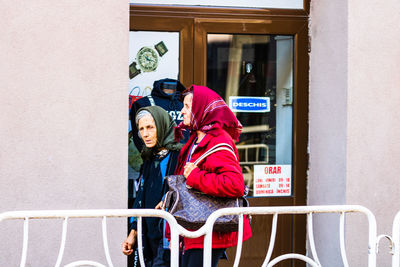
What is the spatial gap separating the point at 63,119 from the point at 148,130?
78 centimetres

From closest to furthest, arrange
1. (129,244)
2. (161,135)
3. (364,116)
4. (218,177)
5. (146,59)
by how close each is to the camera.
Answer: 1. (218,177)
2. (129,244)
3. (161,135)
4. (364,116)
5. (146,59)

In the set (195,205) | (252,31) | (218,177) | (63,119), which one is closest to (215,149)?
(218,177)

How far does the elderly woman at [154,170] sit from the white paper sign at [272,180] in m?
1.58

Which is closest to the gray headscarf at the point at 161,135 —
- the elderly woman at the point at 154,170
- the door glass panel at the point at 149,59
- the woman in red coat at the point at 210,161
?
the elderly woman at the point at 154,170

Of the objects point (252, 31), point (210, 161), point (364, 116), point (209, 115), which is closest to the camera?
point (210, 161)

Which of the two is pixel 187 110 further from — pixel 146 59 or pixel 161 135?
pixel 146 59

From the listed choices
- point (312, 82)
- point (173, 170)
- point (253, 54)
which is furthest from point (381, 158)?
point (173, 170)

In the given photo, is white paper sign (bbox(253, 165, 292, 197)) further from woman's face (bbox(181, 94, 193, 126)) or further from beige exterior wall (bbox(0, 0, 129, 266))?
woman's face (bbox(181, 94, 193, 126))

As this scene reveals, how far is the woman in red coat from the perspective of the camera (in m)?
3.53

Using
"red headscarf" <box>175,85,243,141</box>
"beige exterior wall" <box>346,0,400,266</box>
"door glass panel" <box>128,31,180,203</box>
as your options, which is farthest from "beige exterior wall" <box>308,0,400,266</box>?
"red headscarf" <box>175,85,243,141</box>

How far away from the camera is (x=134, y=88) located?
5.44 metres

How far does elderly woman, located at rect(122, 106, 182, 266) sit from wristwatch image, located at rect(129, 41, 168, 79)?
3.48 feet

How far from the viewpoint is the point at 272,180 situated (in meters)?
5.75

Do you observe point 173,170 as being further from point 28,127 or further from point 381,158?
point 381,158
